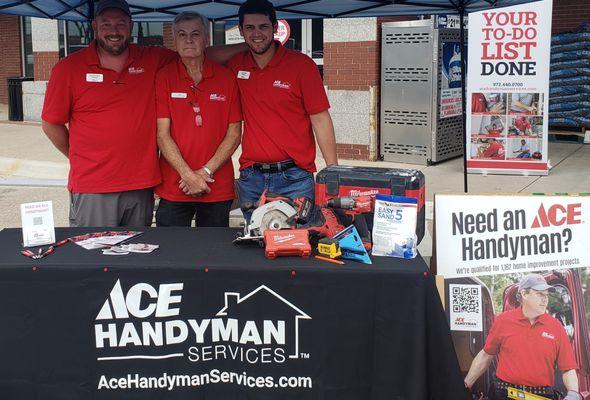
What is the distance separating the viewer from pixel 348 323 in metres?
3.11

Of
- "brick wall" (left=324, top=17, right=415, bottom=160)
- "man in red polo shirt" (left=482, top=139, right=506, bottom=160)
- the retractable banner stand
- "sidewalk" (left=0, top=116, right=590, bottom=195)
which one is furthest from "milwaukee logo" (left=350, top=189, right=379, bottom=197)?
"brick wall" (left=324, top=17, right=415, bottom=160)

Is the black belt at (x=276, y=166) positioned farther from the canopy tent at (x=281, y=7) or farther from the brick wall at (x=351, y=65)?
the brick wall at (x=351, y=65)

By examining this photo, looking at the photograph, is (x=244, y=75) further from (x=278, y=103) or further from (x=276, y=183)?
(x=276, y=183)

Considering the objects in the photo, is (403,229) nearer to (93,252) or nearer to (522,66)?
(93,252)

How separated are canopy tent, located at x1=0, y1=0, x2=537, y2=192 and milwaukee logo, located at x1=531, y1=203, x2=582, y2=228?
1.48 m

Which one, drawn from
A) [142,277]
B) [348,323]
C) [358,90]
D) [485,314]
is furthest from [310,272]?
[358,90]

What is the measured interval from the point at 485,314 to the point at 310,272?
1004mm

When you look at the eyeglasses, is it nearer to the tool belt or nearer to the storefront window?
the tool belt

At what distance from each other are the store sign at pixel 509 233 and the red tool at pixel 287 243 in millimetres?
810

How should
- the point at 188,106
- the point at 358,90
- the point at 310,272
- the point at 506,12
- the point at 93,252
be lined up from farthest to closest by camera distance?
the point at 358,90 → the point at 506,12 → the point at 188,106 → the point at 93,252 → the point at 310,272

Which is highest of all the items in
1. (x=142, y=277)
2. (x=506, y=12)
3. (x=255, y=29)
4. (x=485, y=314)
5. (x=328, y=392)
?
(x=506, y=12)

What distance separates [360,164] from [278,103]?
21.4ft

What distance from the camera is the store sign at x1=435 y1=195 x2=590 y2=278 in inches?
138

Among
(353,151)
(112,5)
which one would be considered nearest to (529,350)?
(112,5)
